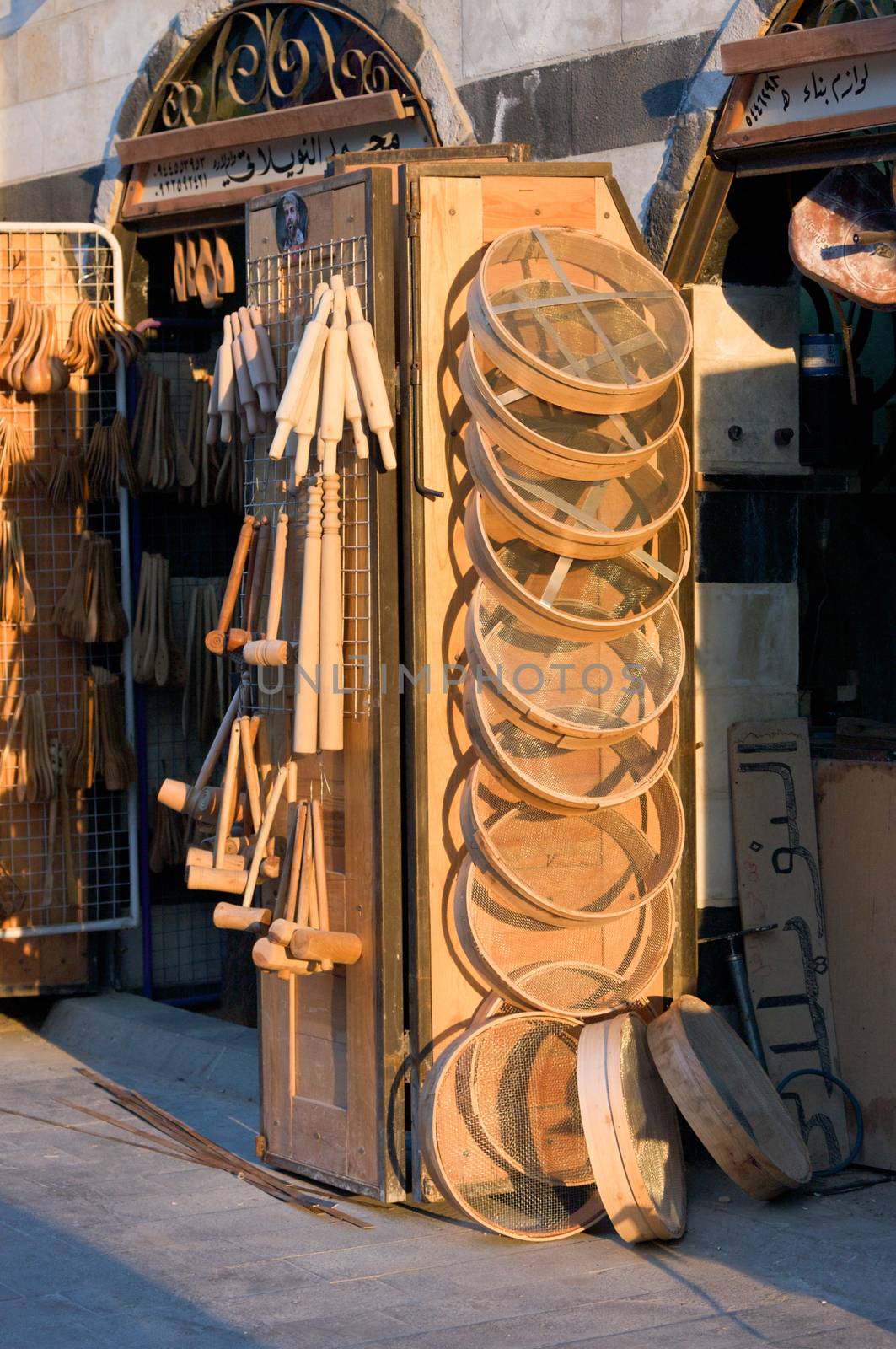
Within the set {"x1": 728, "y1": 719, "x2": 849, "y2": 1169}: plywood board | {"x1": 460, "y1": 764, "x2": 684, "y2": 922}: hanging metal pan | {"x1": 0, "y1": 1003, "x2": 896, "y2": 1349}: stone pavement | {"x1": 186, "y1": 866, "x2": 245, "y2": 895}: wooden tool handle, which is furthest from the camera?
{"x1": 728, "y1": 719, "x2": 849, "y2": 1169}: plywood board

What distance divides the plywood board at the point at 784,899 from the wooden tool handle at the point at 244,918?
5.59 ft

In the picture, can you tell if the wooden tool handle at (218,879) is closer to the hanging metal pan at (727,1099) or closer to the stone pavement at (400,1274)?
the stone pavement at (400,1274)

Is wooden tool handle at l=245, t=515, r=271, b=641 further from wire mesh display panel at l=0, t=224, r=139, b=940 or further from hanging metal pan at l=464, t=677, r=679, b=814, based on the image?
wire mesh display panel at l=0, t=224, r=139, b=940

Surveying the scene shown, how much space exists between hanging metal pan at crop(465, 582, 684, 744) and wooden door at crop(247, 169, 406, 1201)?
13.9 inches

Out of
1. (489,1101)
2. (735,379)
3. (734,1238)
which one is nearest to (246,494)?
(735,379)

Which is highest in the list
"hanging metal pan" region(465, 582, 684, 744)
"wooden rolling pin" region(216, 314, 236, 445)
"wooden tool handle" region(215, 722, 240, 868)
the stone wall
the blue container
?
the stone wall

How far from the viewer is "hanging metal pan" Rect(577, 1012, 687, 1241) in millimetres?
5441

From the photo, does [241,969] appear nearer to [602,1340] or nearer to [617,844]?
[617,844]

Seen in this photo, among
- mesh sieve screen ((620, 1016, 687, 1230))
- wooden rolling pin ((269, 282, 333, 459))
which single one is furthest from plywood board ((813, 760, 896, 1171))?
wooden rolling pin ((269, 282, 333, 459))

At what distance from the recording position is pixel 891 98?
588 cm

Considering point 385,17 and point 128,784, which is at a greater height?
point 385,17

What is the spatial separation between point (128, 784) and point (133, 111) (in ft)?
10.5

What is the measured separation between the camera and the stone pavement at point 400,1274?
4844 millimetres

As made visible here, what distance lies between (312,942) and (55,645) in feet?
11.0
